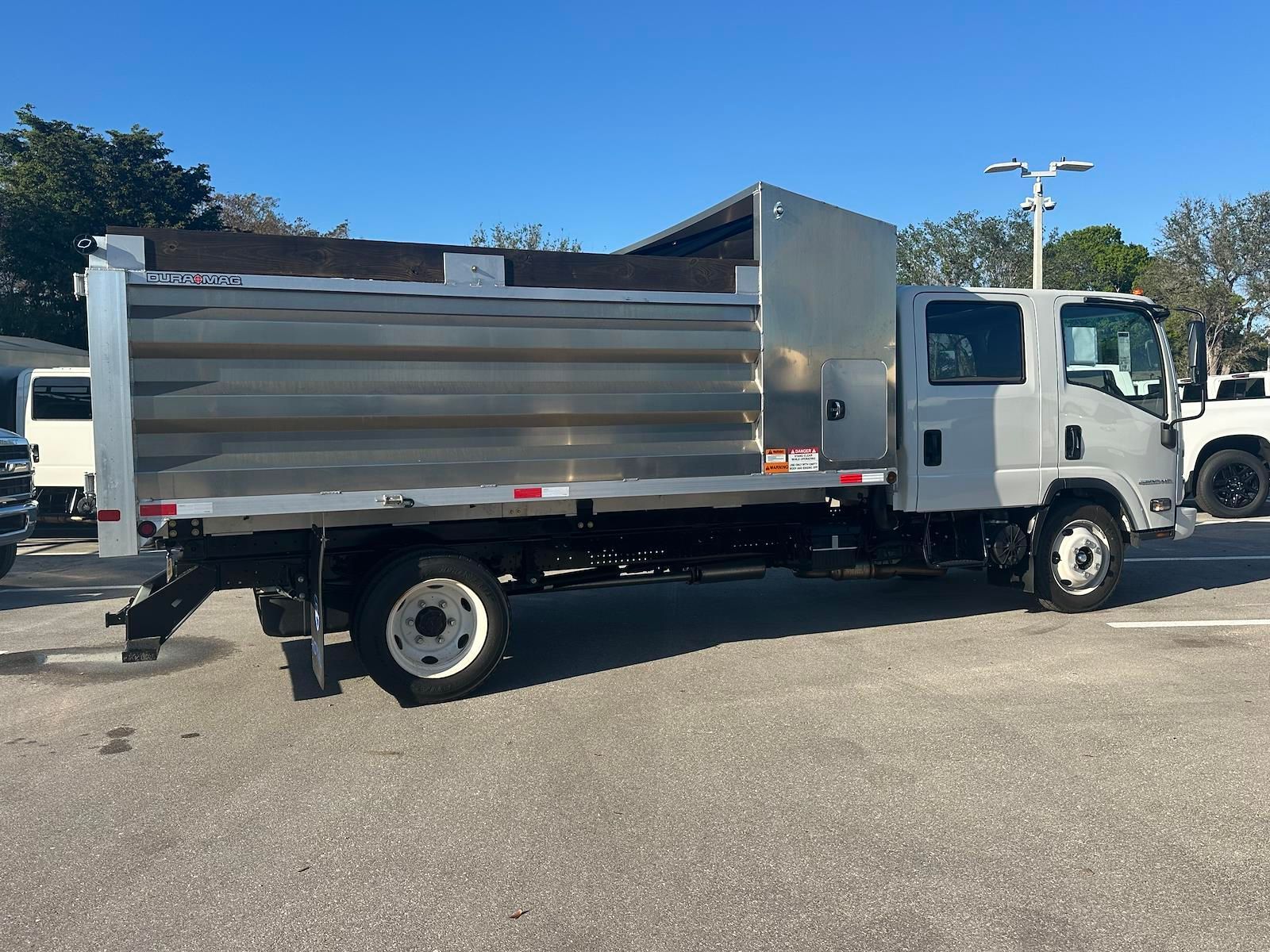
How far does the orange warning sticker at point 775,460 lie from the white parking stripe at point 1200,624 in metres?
3.20

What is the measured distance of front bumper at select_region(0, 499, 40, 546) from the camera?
9.70m

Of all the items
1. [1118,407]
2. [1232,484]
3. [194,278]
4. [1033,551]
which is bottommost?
[1033,551]

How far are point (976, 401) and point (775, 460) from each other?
6.36 ft

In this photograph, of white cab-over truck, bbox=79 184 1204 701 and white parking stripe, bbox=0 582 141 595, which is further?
white parking stripe, bbox=0 582 141 595

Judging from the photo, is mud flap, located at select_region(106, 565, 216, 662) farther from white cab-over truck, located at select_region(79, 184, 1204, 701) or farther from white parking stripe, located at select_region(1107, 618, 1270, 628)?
white parking stripe, located at select_region(1107, 618, 1270, 628)

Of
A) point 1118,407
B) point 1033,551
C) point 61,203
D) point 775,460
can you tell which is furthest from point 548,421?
point 61,203

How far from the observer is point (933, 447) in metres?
7.02

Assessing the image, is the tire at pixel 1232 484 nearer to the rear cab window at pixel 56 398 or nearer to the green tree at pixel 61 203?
the rear cab window at pixel 56 398

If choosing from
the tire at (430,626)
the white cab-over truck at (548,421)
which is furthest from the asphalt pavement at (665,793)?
the white cab-over truck at (548,421)

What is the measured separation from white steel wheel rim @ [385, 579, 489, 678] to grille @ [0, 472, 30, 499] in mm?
6442

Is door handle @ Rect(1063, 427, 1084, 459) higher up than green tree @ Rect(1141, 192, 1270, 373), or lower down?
lower down

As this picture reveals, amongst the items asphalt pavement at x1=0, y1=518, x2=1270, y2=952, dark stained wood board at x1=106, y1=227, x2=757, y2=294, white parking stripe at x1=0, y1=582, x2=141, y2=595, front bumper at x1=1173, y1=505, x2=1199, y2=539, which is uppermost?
dark stained wood board at x1=106, y1=227, x2=757, y2=294

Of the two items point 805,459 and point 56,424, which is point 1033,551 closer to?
point 805,459

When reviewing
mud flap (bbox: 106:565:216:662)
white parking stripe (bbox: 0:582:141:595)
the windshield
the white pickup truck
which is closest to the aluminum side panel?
the windshield
